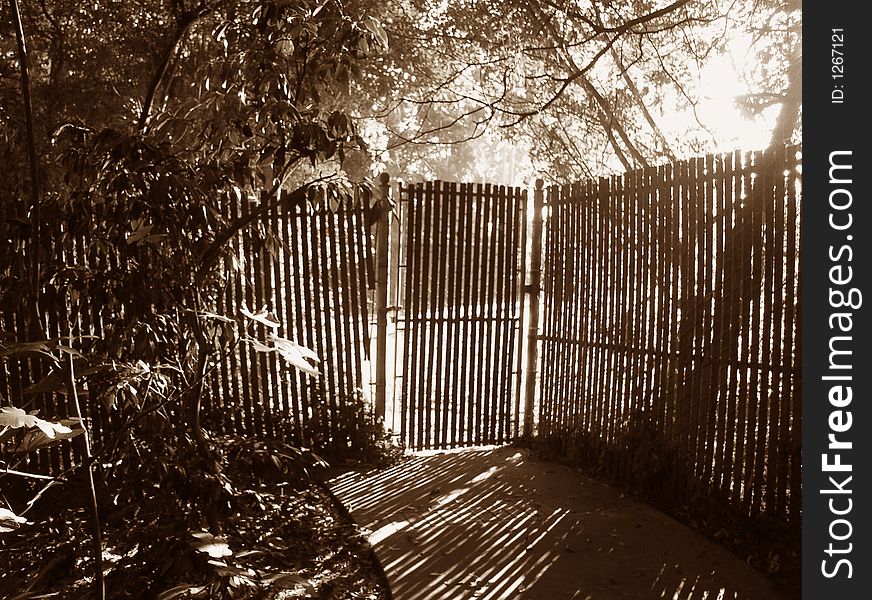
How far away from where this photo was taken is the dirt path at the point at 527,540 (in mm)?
4359

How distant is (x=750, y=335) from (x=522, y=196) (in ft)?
10.7

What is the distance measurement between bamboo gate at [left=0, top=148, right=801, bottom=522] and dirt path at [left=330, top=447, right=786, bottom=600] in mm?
469

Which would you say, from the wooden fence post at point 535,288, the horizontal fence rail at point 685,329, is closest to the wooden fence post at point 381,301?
the wooden fence post at point 535,288

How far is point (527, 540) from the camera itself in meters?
5.11

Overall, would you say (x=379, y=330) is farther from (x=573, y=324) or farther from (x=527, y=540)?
(x=527, y=540)

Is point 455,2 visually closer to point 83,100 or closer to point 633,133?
point 633,133

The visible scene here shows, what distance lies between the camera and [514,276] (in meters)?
7.76

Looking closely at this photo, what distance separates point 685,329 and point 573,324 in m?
1.60

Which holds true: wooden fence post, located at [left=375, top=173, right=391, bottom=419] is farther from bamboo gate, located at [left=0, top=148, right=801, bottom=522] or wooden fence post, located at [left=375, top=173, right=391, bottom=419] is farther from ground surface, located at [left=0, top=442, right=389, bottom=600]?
ground surface, located at [left=0, top=442, right=389, bottom=600]

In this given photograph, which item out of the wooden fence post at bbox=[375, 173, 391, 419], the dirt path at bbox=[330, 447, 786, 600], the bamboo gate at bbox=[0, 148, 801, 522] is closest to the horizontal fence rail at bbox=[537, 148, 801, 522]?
the bamboo gate at bbox=[0, 148, 801, 522]

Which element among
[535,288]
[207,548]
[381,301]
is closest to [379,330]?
[381,301]

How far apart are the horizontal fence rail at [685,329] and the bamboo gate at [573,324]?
0.02 m

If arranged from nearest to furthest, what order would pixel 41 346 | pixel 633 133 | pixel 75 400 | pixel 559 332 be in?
pixel 41 346, pixel 75 400, pixel 559 332, pixel 633 133

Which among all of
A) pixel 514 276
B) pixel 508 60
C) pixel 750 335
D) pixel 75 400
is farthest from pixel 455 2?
pixel 75 400
